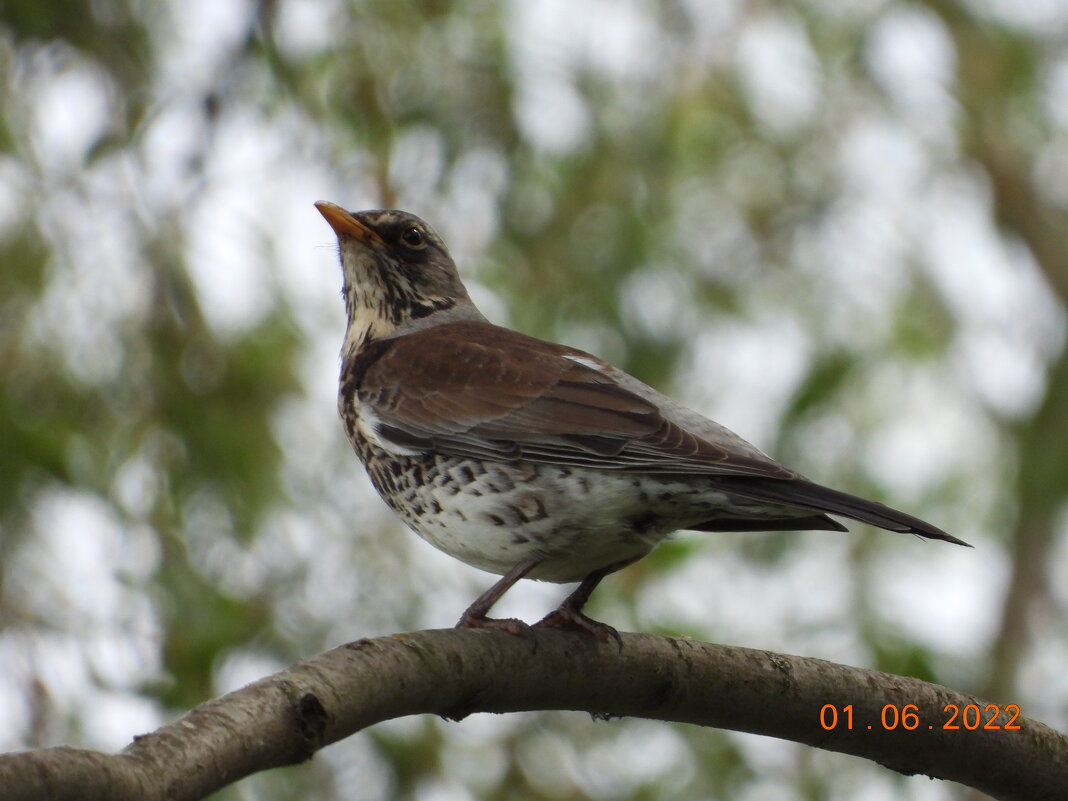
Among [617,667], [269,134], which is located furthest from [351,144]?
[617,667]

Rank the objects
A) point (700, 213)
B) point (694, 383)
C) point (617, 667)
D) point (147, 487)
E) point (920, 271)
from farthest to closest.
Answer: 1. point (920, 271)
2. point (700, 213)
3. point (694, 383)
4. point (147, 487)
5. point (617, 667)

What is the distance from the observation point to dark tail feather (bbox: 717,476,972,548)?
3012mm

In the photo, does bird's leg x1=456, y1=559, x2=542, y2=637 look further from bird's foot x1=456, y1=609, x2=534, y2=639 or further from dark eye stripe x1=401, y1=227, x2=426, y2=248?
dark eye stripe x1=401, y1=227, x2=426, y2=248

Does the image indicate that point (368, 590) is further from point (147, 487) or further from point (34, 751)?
point (34, 751)

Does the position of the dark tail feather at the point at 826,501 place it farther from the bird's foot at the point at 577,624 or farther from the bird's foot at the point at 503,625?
the bird's foot at the point at 503,625

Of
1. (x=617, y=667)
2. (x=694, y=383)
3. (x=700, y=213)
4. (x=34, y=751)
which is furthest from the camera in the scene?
(x=700, y=213)

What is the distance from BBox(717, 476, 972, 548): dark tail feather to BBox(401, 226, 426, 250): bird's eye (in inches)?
71.7

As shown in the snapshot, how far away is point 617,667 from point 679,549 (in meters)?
1.93

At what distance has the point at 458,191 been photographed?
541 centimetres

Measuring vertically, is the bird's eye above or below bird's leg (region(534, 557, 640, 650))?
above
